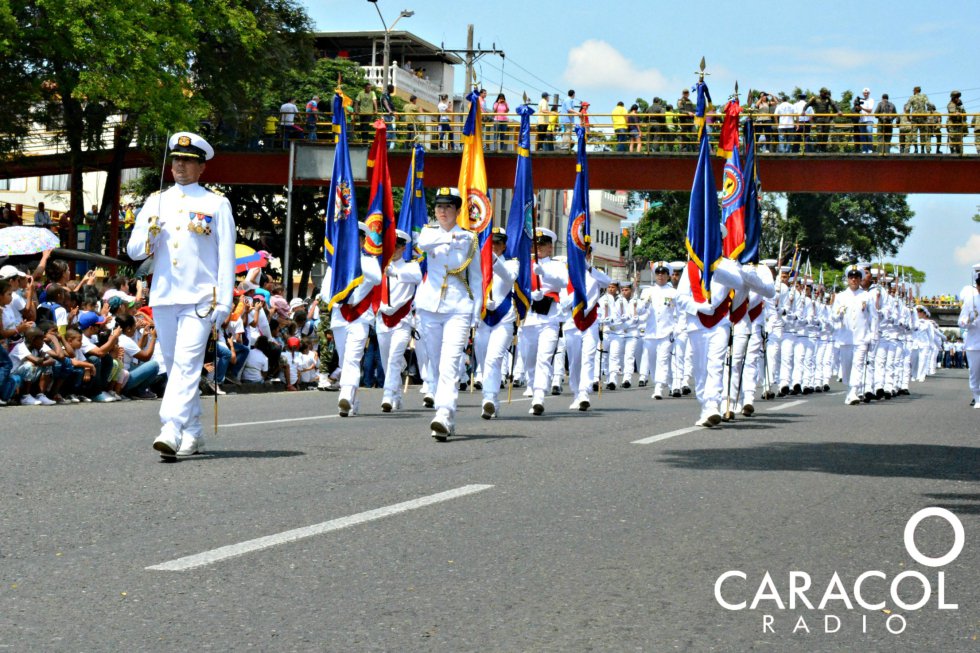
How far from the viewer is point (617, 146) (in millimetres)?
47281

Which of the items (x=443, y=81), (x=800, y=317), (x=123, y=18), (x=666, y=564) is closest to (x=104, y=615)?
(x=666, y=564)

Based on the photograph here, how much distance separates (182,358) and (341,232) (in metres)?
7.50

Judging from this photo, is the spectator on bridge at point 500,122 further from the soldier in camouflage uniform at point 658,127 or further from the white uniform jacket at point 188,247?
the white uniform jacket at point 188,247

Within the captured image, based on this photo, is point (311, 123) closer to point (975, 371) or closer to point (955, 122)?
point (955, 122)

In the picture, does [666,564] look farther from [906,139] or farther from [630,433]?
[906,139]

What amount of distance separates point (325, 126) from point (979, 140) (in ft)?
66.7

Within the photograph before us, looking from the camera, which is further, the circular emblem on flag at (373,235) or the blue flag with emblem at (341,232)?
the circular emblem on flag at (373,235)

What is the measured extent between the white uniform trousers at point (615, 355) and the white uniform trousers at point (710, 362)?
12544mm

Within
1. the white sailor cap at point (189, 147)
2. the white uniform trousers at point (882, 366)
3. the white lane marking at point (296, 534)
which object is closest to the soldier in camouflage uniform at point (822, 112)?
the white uniform trousers at point (882, 366)

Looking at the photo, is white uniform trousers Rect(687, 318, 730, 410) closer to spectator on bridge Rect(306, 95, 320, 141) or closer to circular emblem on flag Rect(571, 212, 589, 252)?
circular emblem on flag Rect(571, 212, 589, 252)

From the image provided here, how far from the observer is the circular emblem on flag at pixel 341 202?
1810 cm

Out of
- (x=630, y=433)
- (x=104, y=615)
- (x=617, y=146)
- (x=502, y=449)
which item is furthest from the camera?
(x=617, y=146)

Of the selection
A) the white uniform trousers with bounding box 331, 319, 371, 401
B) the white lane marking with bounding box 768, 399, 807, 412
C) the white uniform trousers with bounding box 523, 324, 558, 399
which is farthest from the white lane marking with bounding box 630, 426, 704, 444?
the white lane marking with bounding box 768, 399, 807, 412

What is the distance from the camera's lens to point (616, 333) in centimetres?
2906
